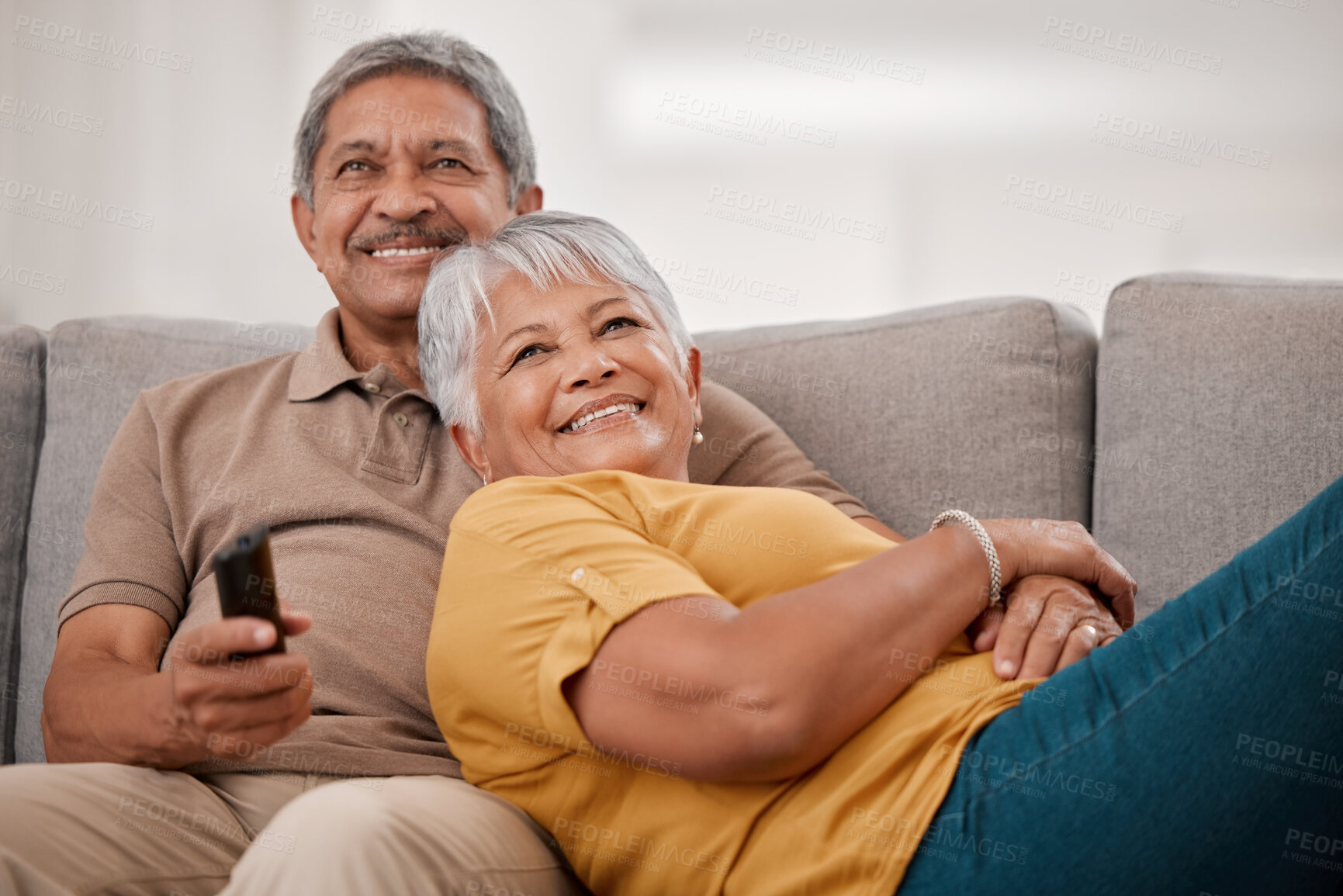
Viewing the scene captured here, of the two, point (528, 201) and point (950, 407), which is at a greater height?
point (528, 201)

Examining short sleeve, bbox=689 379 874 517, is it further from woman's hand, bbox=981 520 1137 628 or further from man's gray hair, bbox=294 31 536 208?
man's gray hair, bbox=294 31 536 208

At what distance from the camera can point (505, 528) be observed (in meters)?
1.01

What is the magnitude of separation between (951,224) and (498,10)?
4.19 ft

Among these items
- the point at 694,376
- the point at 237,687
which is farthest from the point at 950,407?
the point at 237,687

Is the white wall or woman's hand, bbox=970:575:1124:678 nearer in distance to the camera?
woman's hand, bbox=970:575:1124:678

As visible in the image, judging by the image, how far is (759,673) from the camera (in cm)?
88

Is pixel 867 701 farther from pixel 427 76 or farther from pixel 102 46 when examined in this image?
pixel 102 46

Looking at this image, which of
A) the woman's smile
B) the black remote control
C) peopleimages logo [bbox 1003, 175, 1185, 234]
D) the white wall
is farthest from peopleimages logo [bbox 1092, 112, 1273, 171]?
the black remote control

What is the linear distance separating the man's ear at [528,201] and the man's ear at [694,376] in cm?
55

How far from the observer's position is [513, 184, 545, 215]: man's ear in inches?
72.6

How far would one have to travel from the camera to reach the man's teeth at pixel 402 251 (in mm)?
1676

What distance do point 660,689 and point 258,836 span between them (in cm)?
45

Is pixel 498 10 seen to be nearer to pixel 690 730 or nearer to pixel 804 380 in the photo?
pixel 804 380

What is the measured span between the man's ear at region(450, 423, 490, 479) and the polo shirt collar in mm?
264
